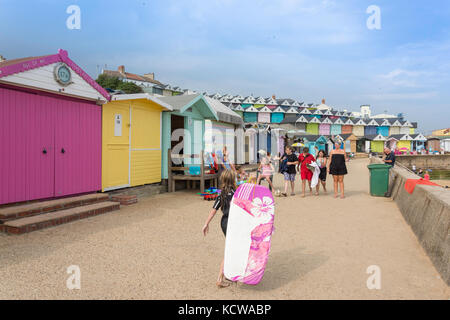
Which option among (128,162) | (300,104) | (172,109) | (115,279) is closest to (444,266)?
(115,279)

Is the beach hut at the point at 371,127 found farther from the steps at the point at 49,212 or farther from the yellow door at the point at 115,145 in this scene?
the steps at the point at 49,212

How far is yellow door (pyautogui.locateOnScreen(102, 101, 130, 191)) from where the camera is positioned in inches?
347

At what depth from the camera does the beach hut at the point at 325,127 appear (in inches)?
2070

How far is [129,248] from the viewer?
5059mm

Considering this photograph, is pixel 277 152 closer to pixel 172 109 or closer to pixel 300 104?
pixel 172 109

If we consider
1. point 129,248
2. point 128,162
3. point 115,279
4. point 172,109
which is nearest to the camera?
point 115,279

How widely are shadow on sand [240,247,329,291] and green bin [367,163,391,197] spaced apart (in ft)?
21.0

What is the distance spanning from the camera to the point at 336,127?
54.1 m

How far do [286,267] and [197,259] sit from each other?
124 cm

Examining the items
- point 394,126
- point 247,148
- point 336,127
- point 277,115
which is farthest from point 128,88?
point 394,126

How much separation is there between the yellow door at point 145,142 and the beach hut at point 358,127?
168 ft

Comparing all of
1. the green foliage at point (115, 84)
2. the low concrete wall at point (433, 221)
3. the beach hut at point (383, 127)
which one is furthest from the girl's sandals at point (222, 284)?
the beach hut at point (383, 127)
